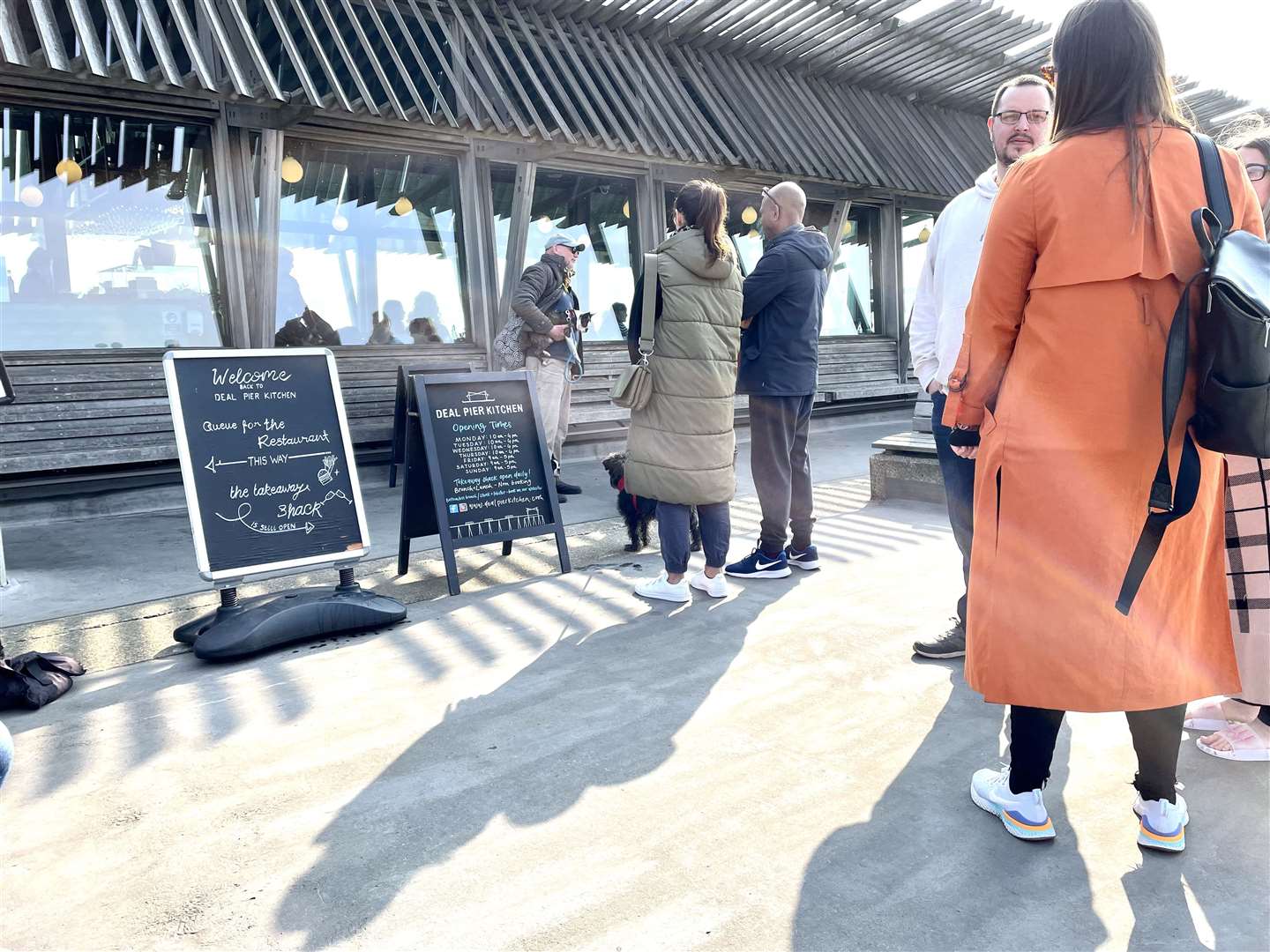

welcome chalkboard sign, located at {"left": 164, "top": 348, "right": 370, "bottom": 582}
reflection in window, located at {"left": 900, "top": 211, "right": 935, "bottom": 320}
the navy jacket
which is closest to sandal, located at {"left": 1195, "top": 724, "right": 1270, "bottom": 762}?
the navy jacket

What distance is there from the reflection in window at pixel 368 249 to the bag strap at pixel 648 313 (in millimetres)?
4126

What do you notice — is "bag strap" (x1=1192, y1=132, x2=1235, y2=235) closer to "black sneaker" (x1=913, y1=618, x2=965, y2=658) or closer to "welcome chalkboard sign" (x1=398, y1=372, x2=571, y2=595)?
"black sneaker" (x1=913, y1=618, x2=965, y2=658)

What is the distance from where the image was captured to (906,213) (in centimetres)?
1117

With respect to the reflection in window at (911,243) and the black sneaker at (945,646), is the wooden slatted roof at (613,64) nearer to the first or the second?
the reflection in window at (911,243)

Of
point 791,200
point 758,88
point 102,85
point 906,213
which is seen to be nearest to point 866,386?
point 906,213

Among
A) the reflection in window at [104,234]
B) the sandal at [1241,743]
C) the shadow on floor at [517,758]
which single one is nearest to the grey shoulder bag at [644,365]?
the shadow on floor at [517,758]

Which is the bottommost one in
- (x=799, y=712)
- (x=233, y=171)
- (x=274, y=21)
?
(x=799, y=712)

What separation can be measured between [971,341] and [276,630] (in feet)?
8.93

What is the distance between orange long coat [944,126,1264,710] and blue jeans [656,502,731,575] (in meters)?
2.00

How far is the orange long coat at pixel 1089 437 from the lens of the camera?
1.78 meters

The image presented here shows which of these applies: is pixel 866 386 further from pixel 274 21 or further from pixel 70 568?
pixel 70 568

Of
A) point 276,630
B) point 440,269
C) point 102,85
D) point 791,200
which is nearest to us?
point 276,630

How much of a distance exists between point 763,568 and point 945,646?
49.6 inches

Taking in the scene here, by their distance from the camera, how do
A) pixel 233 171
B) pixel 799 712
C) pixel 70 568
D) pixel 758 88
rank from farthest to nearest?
pixel 758 88 < pixel 233 171 < pixel 70 568 < pixel 799 712
